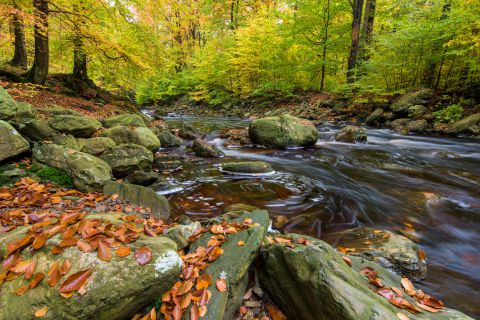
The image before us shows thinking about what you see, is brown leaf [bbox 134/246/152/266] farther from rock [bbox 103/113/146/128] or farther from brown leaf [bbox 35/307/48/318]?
rock [bbox 103/113/146/128]

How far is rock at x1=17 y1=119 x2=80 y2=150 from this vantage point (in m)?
5.46

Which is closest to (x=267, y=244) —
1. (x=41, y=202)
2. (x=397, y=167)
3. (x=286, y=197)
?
(x=286, y=197)

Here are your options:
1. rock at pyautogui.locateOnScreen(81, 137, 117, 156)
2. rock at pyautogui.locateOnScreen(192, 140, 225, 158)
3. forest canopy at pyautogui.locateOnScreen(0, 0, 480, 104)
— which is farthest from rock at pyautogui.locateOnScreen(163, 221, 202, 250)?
forest canopy at pyautogui.locateOnScreen(0, 0, 480, 104)

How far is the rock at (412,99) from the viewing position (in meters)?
11.9

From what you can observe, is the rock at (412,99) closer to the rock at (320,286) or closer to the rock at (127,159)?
the rock at (127,159)

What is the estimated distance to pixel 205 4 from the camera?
25547 mm

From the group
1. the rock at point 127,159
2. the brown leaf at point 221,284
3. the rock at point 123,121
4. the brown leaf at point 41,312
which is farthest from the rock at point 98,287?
the rock at point 123,121

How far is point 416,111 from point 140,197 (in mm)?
12306

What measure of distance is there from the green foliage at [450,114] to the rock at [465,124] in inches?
16.1

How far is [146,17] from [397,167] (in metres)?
10.2

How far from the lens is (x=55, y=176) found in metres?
4.69

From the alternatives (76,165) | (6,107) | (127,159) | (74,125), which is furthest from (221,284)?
(74,125)

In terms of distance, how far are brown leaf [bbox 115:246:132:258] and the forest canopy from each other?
7777 mm

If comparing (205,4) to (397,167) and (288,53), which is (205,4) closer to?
(288,53)
